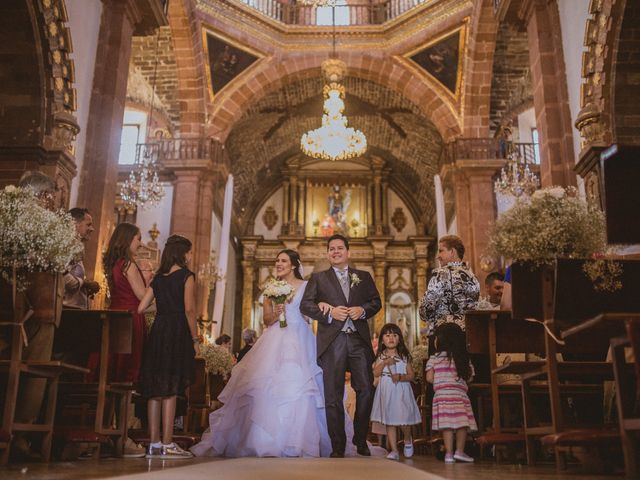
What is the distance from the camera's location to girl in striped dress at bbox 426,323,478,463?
4625 mm

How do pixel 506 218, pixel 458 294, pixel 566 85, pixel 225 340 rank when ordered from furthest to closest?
pixel 225 340 < pixel 566 85 < pixel 458 294 < pixel 506 218

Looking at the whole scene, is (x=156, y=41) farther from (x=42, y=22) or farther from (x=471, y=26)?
(x=42, y=22)

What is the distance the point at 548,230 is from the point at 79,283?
335 cm

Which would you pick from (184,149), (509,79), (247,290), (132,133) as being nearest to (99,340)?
(184,149)

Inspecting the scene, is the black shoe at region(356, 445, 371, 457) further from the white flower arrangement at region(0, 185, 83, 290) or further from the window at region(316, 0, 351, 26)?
the window at region(316, 0, 351, 26)

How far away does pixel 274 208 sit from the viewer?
74.7 ft

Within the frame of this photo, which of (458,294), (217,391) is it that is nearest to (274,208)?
(217,391)

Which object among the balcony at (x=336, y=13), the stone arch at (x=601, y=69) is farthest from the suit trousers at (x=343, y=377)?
the balcony at (x=336, y=13)

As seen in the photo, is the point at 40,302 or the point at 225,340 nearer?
the point at 40,302

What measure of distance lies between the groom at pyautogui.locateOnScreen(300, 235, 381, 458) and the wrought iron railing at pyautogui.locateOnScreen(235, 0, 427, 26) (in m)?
12.1

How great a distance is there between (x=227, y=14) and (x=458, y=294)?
11617mm

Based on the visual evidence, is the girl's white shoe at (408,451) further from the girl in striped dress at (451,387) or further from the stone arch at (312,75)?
the stone arch at (312,75)

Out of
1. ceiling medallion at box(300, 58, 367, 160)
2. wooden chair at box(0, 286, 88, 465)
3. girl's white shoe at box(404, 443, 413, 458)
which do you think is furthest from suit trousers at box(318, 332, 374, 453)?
ceiling medallion at box(300, 58, 367, 160)

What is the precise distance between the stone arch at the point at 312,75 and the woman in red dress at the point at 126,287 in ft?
34.3
